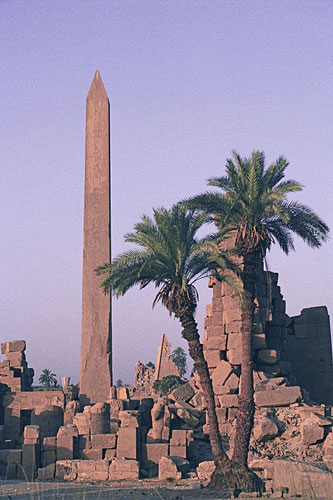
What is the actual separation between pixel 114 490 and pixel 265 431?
565 centimetres

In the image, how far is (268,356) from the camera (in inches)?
812

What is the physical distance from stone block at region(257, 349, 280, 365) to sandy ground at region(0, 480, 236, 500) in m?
6.46

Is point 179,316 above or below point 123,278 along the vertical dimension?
below

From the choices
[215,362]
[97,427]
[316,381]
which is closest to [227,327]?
[215,362]

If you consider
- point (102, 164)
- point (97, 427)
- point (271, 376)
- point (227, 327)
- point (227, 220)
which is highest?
point (102, 164)

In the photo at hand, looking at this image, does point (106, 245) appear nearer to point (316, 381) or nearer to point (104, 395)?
point (104, 395)

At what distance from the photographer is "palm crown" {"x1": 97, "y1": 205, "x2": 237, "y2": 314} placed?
15.3 metres

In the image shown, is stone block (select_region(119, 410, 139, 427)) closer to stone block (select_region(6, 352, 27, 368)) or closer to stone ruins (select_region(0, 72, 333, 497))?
stone ruins (select_region(0, 72, 333, 497))

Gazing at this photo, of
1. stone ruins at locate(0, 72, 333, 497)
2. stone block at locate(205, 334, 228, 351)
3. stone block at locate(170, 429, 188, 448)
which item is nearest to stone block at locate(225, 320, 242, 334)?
stone ruins at locate(0, 72, 333, 497)

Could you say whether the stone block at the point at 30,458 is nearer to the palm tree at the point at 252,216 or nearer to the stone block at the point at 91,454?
the stone block at the point at 91,454

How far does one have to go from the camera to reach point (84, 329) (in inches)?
822

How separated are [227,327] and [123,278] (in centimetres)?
637

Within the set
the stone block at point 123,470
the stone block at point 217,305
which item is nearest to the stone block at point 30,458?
the stone block at point 123,470

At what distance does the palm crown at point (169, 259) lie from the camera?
1530cm
